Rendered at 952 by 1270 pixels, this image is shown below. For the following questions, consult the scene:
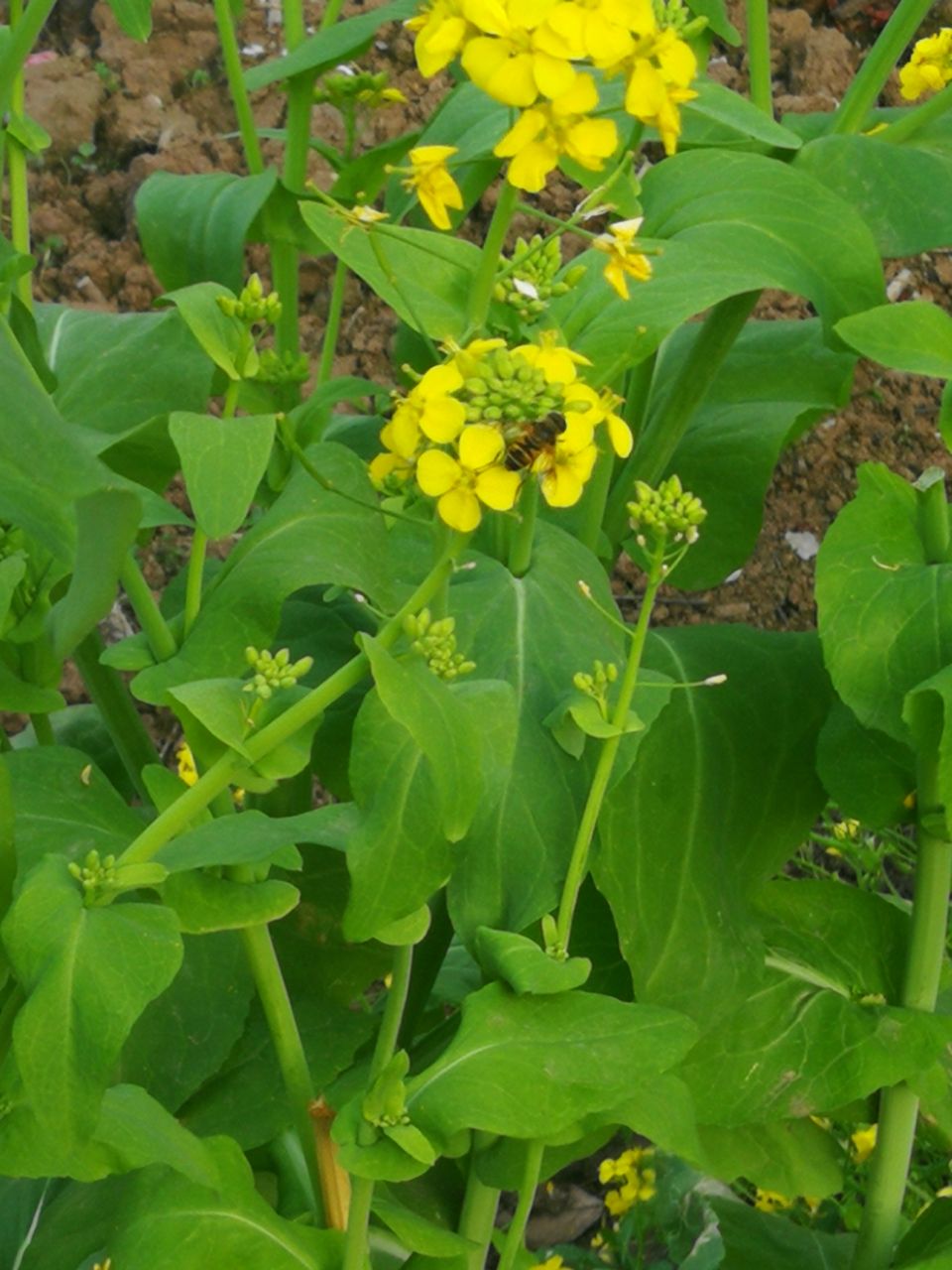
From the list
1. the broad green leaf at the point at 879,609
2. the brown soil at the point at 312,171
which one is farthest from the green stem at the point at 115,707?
the brown soil at the point at 312,171

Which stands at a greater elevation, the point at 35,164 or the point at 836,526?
the point at 836,526

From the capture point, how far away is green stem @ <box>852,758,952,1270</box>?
1206 mm

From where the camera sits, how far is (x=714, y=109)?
114 cm

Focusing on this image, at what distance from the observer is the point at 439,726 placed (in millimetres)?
851

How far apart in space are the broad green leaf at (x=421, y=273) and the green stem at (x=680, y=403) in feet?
1.14

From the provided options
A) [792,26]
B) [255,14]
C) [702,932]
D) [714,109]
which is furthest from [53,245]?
[702,932]

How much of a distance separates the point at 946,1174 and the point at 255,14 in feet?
6.17

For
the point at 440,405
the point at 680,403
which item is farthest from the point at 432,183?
the point at 680,403

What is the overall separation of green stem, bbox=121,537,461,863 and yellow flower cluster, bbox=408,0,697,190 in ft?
0.66

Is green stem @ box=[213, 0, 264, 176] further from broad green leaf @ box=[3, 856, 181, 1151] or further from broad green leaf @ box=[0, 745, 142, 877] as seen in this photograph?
broad green leaf @ box=[3, 856, 181, 1151]

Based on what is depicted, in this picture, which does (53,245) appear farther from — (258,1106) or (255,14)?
(258,1106)

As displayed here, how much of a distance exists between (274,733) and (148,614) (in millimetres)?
197

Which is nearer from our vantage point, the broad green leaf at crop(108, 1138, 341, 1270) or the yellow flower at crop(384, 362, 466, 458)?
the yellow flower at crop(384, 362, 466, 458)

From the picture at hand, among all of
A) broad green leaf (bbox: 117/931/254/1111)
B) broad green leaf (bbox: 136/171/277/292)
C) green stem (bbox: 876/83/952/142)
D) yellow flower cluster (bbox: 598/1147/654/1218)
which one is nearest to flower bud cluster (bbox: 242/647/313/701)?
broad green leaf (bbox: 117/931/254/1111)
